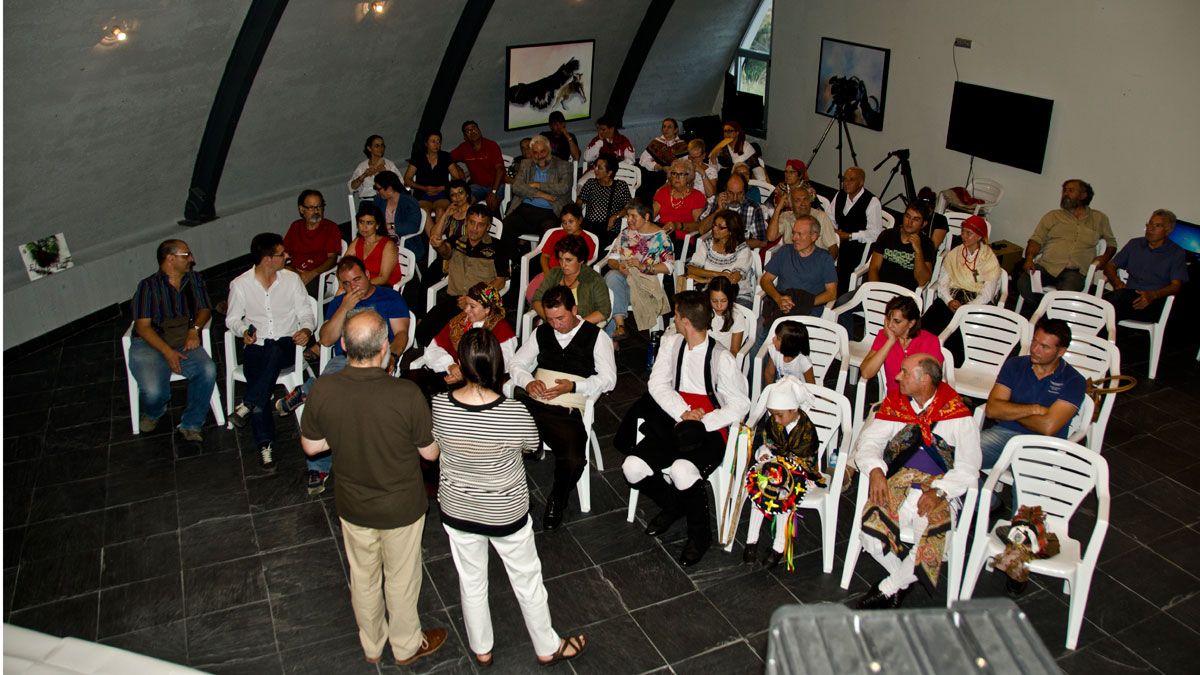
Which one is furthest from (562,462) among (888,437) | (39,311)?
(39,311)

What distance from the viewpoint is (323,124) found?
8.84 metres

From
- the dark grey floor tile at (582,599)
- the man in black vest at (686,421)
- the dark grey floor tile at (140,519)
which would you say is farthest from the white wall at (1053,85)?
the dark grey floor tile at (140,519)

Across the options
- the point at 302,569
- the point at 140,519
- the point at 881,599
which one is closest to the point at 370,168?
the point at 140,519

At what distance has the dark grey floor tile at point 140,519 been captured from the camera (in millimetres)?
4773

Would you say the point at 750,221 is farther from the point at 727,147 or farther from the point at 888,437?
the point at 888,437

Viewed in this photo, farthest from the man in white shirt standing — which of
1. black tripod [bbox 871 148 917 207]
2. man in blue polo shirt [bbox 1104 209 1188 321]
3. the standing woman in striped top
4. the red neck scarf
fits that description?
black tripod [bbox 871 148 917 207]

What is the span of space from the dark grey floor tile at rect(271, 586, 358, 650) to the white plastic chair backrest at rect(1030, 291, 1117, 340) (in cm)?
442

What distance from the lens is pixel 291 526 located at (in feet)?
15.9

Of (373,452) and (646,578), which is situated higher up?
(373,452)

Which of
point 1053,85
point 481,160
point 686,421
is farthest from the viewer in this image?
point 481,160

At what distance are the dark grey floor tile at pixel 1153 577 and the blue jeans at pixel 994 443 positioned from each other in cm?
70

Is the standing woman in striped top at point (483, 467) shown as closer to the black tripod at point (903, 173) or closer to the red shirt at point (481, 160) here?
the red shirt at point (481, 160)

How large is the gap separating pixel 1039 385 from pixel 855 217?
2.99 meters

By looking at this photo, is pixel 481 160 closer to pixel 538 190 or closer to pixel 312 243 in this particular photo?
pixel 538 190
